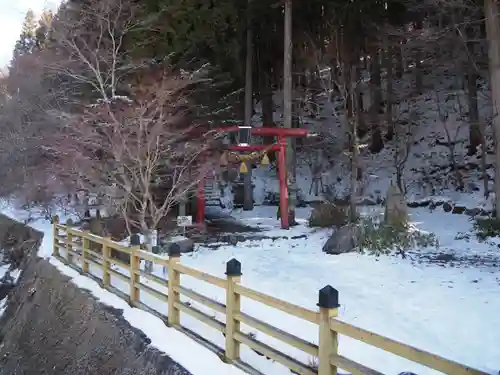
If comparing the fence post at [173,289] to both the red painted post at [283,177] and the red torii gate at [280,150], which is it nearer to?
the red torii gate at [280,150]

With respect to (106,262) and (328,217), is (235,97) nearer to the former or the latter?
(328,217)

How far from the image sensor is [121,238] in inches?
489

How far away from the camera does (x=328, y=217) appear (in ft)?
43.9

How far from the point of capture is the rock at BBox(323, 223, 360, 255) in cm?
962

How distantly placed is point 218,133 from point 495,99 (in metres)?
7.21

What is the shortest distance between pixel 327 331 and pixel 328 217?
1053cm

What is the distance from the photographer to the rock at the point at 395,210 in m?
10.6


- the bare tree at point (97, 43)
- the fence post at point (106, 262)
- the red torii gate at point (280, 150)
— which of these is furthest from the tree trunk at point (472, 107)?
the fence post at point (106, 262)

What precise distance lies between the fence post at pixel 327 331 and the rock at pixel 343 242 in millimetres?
6692

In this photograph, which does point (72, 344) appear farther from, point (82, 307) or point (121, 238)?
point (121, 238)

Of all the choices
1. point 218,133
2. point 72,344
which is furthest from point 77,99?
point 72,344

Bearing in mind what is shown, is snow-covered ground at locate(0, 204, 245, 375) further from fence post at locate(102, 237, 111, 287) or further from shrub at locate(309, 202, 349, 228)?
shrub at locate(309, 202, 349, 228)

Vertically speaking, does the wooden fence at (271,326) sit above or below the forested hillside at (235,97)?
below

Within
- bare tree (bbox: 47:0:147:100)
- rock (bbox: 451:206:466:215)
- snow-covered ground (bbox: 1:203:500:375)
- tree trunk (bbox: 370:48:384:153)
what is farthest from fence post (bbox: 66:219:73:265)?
tree trunk (bbox: 370:48:384:153)
